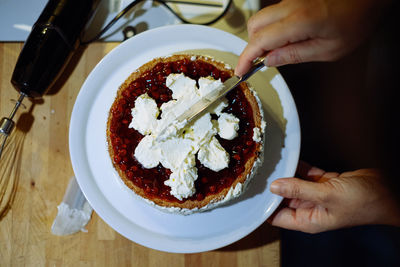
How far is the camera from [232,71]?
1394mm

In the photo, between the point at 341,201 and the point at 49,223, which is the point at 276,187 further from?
the point at 49,223

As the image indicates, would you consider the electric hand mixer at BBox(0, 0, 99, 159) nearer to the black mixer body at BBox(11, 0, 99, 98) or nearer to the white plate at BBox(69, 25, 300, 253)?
the black mixer body at BBox(11, 0, 99, 98)

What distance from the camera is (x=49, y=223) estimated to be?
1.56 metres

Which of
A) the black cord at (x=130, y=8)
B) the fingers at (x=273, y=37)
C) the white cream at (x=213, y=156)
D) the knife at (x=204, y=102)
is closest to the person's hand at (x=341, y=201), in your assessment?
the white cream at (x=213, y=156)

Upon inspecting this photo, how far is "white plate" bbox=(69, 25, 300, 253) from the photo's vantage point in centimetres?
143

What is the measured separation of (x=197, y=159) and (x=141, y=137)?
0.24 m

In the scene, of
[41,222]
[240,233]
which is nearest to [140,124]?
[240,233]

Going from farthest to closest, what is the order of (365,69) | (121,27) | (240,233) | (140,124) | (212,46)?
(365,69) → (121,27) → (212,46) → (240,233) → (140,124)

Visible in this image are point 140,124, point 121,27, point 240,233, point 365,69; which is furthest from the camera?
point 365,69

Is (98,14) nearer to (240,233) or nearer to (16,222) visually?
(16,222)

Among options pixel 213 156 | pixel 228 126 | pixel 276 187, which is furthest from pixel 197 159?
pixel 276 187

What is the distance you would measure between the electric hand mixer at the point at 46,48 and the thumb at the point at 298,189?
42.4 inches

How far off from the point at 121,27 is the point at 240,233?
3.63ft

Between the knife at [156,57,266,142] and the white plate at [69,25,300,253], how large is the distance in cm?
23
